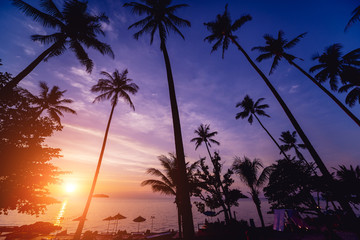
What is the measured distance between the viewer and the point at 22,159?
34.1ft

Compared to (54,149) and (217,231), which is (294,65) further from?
(54,149)

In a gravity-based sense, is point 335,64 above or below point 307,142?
above

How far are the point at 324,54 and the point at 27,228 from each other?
35.5 metres

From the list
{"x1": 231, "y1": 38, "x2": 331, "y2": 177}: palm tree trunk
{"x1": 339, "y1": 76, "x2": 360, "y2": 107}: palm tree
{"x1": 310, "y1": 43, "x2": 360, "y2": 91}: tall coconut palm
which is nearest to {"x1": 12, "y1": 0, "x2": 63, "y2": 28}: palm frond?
{"x1": 231, "y1": 38, "x2": 331, "y2": 177}: palm tree trunk

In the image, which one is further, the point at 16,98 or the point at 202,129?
the point at 202,129

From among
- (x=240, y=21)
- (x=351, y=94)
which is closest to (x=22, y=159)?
(x=240, y=21)

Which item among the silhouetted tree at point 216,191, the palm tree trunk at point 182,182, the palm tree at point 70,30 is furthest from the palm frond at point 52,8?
the silhouetted tree at point 216,191

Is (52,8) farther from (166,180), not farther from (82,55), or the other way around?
(166,180)

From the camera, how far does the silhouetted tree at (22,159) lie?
9.73m

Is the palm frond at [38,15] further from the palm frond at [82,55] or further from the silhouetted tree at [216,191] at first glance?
the silhouetted tree at [216,191]

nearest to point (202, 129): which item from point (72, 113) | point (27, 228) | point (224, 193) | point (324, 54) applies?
point (224, 193)

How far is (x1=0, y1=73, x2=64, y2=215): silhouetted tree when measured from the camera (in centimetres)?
973

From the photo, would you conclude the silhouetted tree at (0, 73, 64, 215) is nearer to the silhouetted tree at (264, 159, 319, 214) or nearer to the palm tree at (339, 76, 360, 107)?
the silhouetted tree at (264, 159, 319, 214)

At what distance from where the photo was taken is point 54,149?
12.2 m
